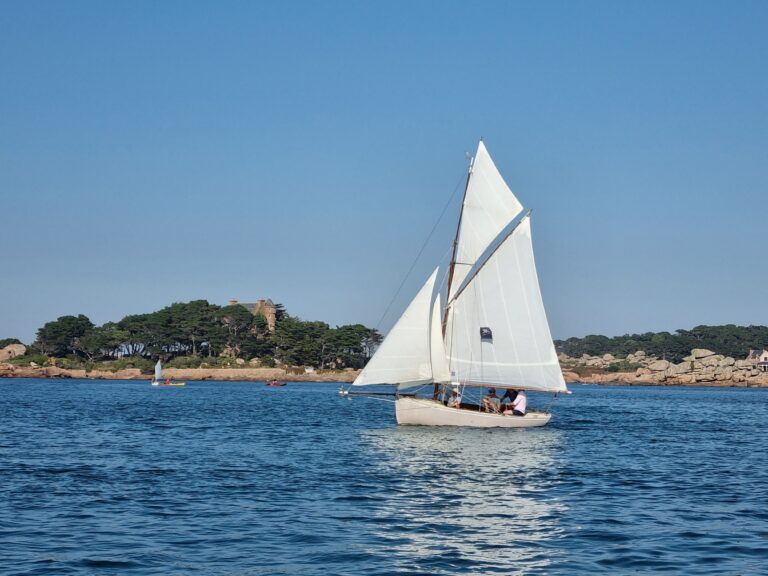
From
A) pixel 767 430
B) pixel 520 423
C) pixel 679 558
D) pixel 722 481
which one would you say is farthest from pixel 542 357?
pixel 679 558

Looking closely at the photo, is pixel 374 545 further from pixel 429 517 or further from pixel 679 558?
pixel 679 558

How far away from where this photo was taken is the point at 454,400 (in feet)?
192

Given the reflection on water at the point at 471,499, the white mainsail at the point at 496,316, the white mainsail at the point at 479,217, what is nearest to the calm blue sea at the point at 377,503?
the reflection on water at the point at 471,499

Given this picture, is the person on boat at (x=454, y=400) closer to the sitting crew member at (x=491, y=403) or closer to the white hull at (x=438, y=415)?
the white hull at (x=438, y=415)

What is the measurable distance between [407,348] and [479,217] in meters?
9.56

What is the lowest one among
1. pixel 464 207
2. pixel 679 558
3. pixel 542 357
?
pixel 679 558

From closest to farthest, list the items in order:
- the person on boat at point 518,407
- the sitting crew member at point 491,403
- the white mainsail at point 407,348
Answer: the white mainsail at point 407,348 < the sitting crew member at point 491,403 < the person on boat at point 518,407

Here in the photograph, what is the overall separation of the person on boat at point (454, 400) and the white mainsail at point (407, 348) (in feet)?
9.53

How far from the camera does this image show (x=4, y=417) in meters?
66.9

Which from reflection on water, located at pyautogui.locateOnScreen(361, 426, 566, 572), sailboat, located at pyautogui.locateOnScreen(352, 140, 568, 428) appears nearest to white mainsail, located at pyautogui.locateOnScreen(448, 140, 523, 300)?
sailboat, located at pyautogui.locateOnScreen(352, 140, 568, 428)

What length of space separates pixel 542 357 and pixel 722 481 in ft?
79.5

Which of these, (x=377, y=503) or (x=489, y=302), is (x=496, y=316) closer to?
(x=489, y=302)

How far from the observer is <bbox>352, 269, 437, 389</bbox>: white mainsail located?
54.9 meters

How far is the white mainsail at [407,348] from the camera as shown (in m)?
54.9
